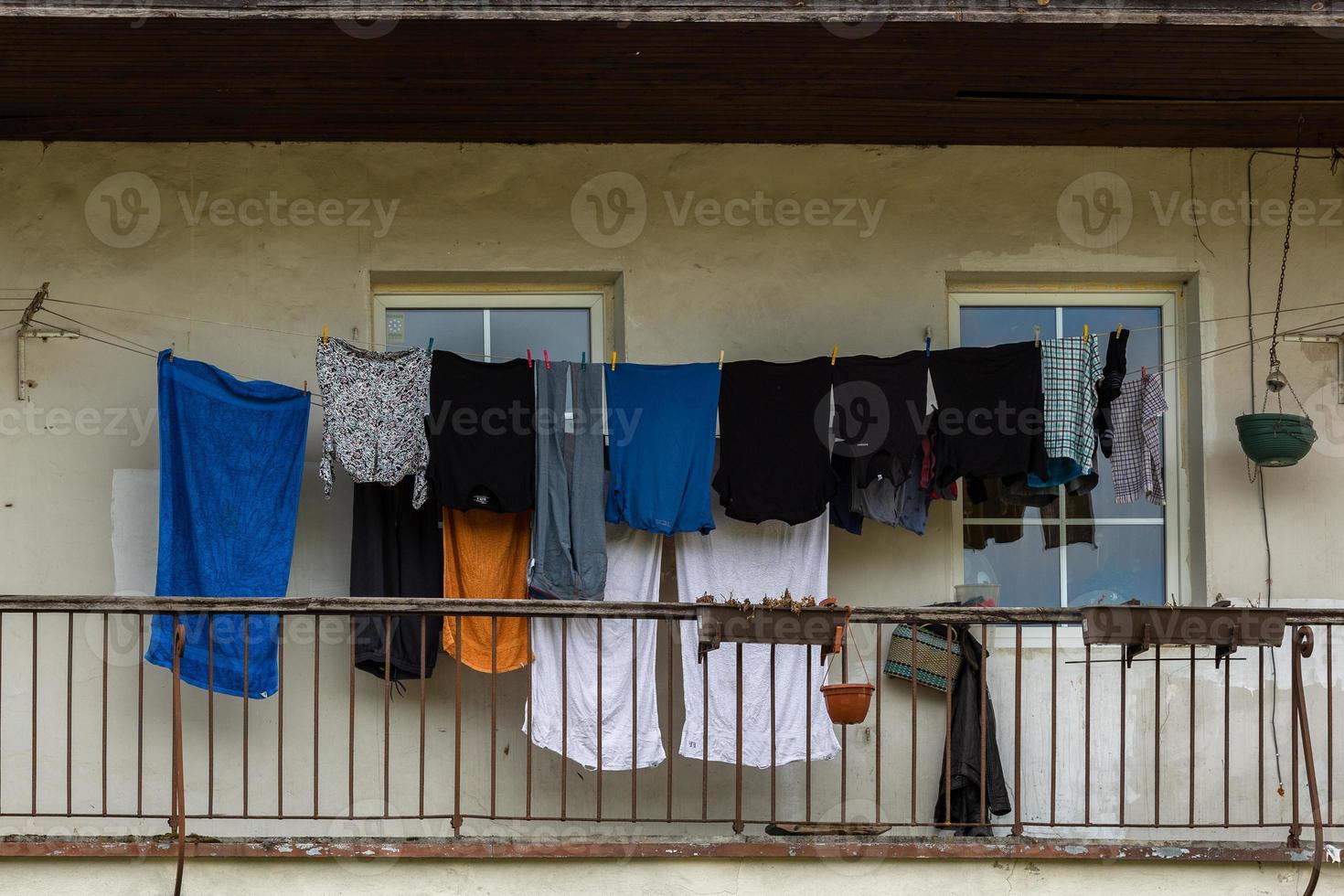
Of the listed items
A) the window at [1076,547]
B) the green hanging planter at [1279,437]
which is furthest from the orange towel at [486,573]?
the green hanging planter at [1279,437]

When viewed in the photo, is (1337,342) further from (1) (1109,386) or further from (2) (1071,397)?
(2) (1071,397)

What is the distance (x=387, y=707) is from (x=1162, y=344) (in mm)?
4094

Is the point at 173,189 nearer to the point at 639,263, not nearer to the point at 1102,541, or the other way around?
the point at 639,263

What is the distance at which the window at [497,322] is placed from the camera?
289 inches

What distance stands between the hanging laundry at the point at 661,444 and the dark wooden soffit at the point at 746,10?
161 cm

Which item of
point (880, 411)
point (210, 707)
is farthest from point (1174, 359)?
point (210, 707)

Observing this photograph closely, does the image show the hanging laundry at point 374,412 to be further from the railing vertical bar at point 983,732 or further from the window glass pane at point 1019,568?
the window glass pane at point 1019,568

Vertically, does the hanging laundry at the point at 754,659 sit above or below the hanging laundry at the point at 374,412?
below

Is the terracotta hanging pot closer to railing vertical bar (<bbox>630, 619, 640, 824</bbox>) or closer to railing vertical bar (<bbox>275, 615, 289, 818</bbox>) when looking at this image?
railing vertical bar (<bbox>630, 619, 640, 824</bbox>)

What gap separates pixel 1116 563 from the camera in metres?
7.33

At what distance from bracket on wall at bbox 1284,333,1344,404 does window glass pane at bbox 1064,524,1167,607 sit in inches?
42.0

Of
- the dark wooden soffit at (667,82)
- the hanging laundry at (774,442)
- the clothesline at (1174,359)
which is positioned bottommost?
the hanging laundry at (774,442)

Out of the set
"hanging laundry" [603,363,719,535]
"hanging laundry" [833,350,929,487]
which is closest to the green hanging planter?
"hanging laundry" [833,350,929,487]

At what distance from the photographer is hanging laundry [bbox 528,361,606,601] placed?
660 cm
